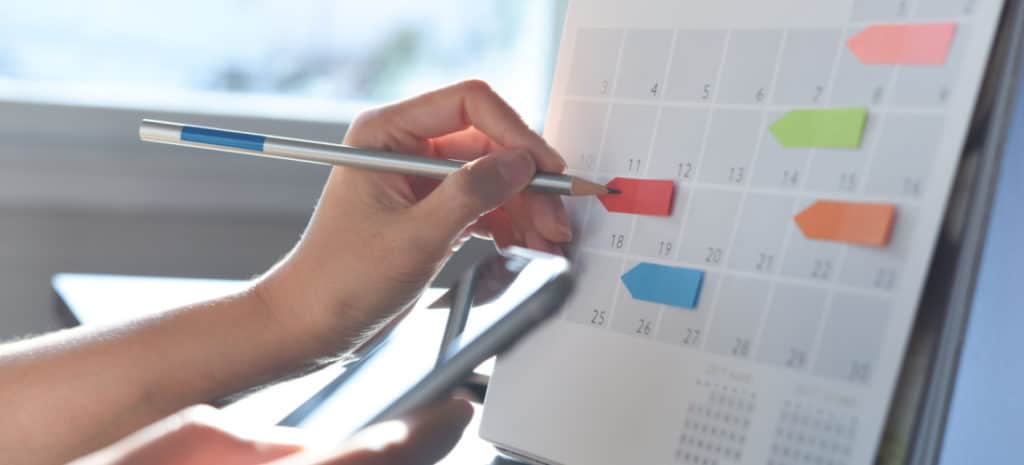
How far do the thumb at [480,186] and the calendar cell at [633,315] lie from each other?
0.29ft

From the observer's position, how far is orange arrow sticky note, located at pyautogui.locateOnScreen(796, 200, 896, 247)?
45cm

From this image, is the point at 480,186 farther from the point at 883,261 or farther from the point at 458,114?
the point at 883,261

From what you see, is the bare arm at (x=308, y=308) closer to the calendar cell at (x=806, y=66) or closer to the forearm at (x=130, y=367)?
the forearm at (x=130, y=367)

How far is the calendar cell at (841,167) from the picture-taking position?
470 millimetres

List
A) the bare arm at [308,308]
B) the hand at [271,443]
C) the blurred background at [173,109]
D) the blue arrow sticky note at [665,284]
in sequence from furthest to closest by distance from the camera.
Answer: the blurred background at [173,109]
the bare arm at [308,308]
the blue arrow sticky note at [665,284]
the hand at [271,443]

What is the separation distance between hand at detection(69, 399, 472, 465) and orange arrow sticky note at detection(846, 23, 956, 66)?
0.88 feet

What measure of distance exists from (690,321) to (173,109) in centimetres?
104

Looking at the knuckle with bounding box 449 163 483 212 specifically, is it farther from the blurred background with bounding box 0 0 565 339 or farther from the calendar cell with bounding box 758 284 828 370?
the blurred background with bounding box 0 0 565 339

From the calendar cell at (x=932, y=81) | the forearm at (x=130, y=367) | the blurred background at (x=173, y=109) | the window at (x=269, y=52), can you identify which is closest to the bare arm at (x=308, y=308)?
the forearm at (x=130, y=367)

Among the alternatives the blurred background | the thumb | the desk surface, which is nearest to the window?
the blurred background

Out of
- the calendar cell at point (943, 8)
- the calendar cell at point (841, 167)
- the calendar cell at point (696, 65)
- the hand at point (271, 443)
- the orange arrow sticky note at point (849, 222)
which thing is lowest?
the hand at point (271, 443)

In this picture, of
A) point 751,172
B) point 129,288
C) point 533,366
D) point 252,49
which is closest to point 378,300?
point 533,366

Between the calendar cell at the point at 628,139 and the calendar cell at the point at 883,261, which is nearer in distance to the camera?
the calendar cell at the point at 883,261

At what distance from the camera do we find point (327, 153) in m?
0.64
